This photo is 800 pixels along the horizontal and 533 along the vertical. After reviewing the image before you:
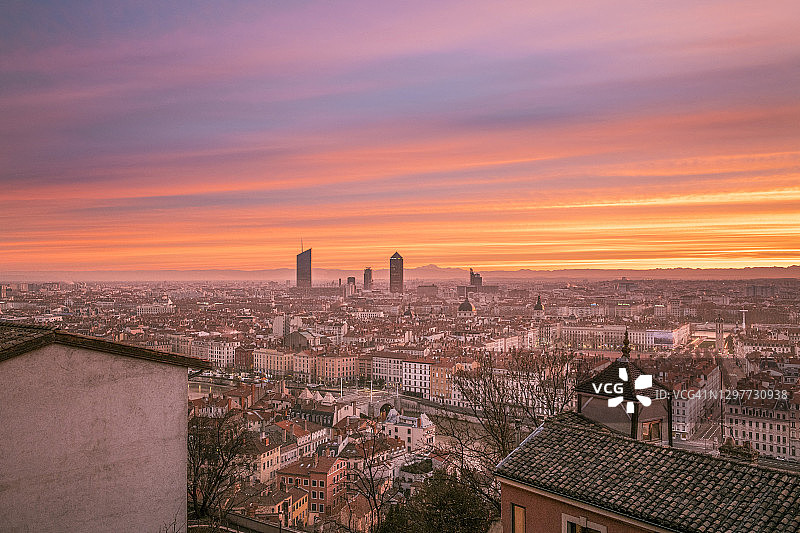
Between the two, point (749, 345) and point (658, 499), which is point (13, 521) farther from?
point (749, 345)

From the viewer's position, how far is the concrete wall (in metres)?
3.91

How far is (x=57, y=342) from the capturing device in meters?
4.14

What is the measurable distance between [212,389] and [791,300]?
24654mm

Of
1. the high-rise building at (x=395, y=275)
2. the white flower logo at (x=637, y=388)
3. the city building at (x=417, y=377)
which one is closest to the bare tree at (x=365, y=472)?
the white flower logo at (x=637, y=388)

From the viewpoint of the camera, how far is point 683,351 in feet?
52.2

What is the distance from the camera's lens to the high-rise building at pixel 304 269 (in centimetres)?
5390

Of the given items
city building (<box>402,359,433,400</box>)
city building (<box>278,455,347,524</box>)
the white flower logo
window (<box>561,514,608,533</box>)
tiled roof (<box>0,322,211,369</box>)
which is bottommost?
city building (<box>402,359,433,400</box>)

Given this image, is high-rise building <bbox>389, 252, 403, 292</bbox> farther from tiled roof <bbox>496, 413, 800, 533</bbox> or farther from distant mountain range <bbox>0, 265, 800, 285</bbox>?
tiled roof <bbox>496, 413, 800, 533</bbox>

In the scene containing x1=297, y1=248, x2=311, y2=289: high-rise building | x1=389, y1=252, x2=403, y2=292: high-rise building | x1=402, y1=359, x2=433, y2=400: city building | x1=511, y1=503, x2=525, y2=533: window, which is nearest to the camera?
x1=511, y1=503, x2=525, y2=533: window

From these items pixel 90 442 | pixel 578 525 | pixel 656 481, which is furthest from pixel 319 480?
pixel 656 481

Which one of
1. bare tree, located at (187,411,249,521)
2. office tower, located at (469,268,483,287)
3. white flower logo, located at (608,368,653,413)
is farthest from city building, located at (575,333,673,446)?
office tower, located at (469,268,483,287)

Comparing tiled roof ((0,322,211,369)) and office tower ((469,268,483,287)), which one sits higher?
tiled roof ((0,322,211,369))

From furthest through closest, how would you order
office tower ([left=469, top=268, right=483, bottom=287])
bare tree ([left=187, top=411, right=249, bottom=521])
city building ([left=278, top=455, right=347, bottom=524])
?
Result: office tower ([left=469, top=268, right=483, bottom=287]), city building ([left=278, top=455, right=347, bottom=524]), bare tree ([left=187, top=411, right=249, bottom=521])

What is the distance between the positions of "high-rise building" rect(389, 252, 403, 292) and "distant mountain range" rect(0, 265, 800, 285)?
0.82 meters
